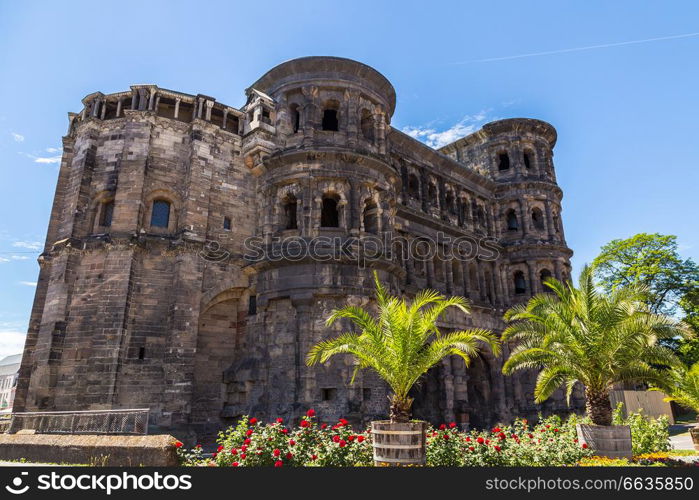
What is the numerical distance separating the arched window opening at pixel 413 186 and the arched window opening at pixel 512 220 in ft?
30.9

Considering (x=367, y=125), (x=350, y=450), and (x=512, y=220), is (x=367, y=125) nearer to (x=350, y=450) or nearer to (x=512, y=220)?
(x=512, y=220)

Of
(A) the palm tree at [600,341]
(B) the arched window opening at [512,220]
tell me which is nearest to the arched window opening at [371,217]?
(A) the palm tree at [600,341]

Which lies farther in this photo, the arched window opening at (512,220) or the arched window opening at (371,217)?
the arched window opening at (512,220)

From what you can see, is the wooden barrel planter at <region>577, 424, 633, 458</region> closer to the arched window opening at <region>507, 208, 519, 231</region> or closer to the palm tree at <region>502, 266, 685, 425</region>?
the palm tree at <region>502, 266, 685, 425</region>

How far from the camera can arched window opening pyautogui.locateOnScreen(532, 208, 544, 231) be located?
32.1 metres

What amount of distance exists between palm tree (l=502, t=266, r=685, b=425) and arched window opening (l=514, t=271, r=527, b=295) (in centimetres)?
1735

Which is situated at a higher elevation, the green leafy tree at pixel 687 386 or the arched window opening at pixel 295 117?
the arched window opening at pixel 295 117

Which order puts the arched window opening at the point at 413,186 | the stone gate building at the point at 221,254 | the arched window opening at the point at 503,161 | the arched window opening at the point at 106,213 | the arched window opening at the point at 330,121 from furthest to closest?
the arched window opening at the point at 503,161 → the arched window opening at the point at 413,186 → the arched window opening at the point at 330,121 → the arched window opening at the point at 106,213 → the stone gate building at the point at 221,254

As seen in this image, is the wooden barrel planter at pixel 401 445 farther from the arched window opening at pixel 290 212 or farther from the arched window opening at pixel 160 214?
the arched window opening at pixel 160 214

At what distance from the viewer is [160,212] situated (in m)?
20.0

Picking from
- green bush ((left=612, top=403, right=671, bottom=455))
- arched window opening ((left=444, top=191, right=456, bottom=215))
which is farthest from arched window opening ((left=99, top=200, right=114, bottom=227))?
green bush ((left=612, top=403, right=671, bottom=455))

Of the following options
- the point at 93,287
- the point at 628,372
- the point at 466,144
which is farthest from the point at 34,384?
the point at 466,144

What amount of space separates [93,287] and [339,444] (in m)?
12.7

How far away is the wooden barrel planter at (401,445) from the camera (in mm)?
9500
